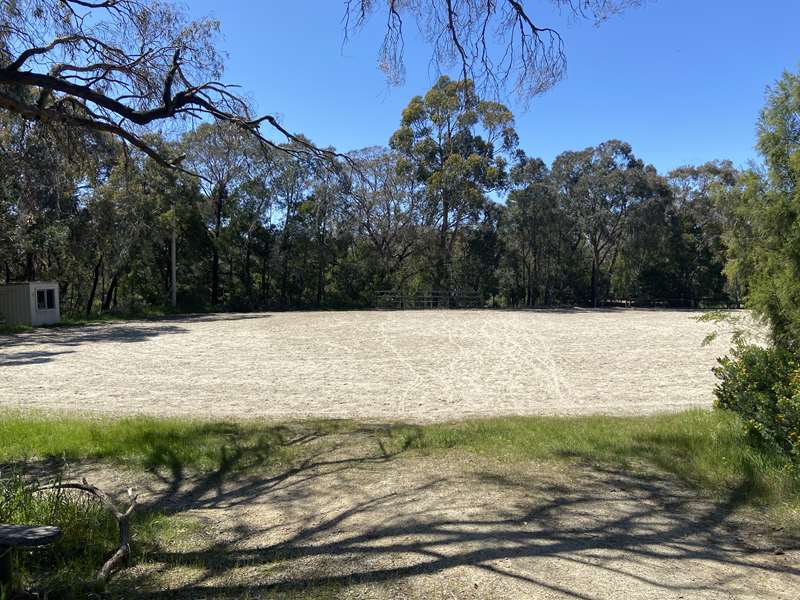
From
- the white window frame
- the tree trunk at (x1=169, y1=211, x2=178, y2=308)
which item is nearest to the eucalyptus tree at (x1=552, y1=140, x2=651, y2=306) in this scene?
the tree trunk at (x1=169, y1=211, x2=178, y2=308)

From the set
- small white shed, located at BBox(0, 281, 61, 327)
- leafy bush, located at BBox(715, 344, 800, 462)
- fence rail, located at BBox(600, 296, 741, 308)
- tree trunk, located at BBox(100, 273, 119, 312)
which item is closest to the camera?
leafy bush, located at BBox(715, 344, 800, 462)

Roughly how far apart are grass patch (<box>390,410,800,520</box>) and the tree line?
25.9 meters

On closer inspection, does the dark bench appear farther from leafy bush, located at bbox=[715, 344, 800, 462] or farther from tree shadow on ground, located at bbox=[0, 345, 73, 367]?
tree shadow on ground, located at bbox=[0, 345, 73, 367]

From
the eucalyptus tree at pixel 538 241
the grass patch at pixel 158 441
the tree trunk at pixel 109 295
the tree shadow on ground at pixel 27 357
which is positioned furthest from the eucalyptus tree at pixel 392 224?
the grass patch at pixel 158 441

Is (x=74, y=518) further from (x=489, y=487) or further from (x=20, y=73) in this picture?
(x=20, y=73)

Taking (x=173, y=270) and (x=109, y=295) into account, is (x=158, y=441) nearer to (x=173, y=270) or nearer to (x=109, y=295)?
(x=173, y=270)

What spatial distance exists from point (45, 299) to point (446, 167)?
25056 millimetres

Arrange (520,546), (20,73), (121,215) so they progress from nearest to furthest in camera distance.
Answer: (520,546) < (20,73) < (121,215)

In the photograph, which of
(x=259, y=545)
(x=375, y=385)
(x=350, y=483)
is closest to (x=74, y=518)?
(x=259, y=545)

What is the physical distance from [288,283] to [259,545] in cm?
3863

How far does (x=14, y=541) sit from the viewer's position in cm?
255

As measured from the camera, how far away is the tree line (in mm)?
33844

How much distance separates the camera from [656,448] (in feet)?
18.5

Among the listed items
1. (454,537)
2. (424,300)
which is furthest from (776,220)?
(424,300)
